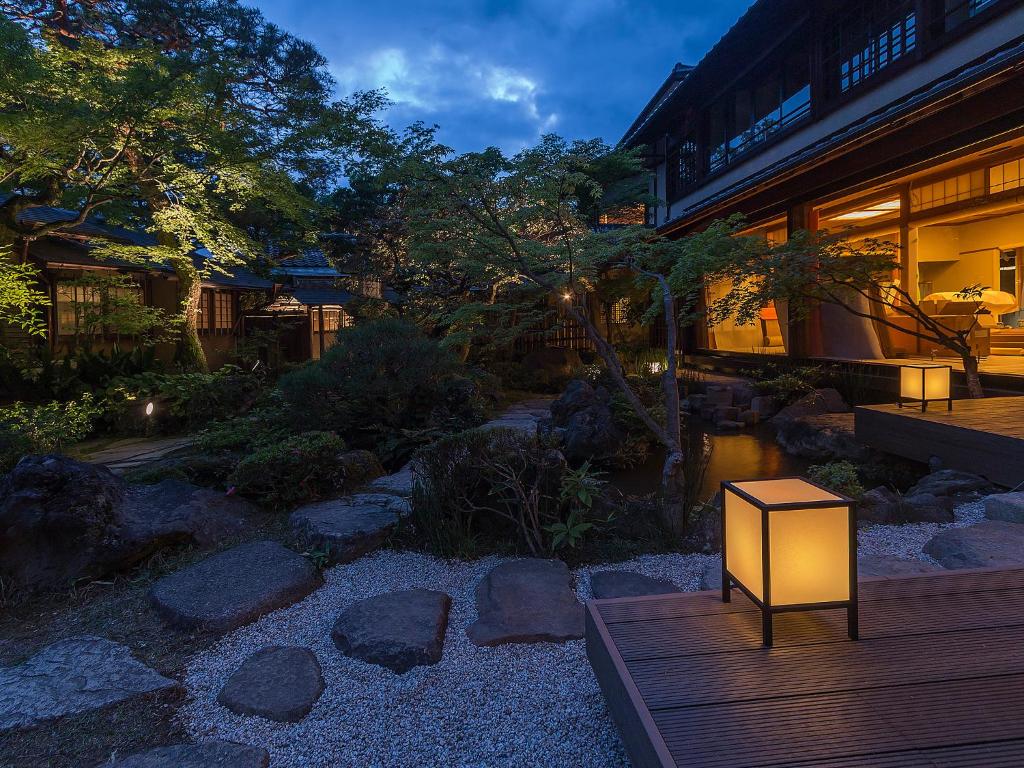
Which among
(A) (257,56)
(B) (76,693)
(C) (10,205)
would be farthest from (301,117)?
(B) (76,693)

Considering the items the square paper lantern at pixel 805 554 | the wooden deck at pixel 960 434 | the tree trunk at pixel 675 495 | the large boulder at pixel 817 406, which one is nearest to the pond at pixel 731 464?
the large boulder at pixel 817 406

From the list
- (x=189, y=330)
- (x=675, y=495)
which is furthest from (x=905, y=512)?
(x=189, y=330)

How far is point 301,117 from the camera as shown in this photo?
972cm

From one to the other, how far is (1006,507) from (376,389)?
16.3 ft

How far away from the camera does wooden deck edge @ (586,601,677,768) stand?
4.17ft

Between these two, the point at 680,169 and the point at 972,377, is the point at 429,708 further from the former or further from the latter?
the point at 680,169

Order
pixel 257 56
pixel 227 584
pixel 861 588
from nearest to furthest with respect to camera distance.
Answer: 1. pixel 861 588
2. pixel 227 584
3. pixel 257 56

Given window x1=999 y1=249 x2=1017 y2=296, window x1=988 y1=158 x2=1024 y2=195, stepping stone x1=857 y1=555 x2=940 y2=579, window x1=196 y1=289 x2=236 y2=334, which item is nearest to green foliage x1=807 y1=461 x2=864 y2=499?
stepping stone x1=857 y1=555 x2=940 y2=579

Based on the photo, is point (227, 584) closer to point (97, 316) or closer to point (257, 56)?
point (97, 316)

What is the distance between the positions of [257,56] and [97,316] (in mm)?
Answer: 5768

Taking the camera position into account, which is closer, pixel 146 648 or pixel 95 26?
pixel 146 648

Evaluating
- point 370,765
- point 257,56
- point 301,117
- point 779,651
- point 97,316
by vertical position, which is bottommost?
point 370,765

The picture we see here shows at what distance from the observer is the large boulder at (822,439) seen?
20.6ft

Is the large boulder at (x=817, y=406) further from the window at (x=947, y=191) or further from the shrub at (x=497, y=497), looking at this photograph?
the shrub at (x=497, y=497)
